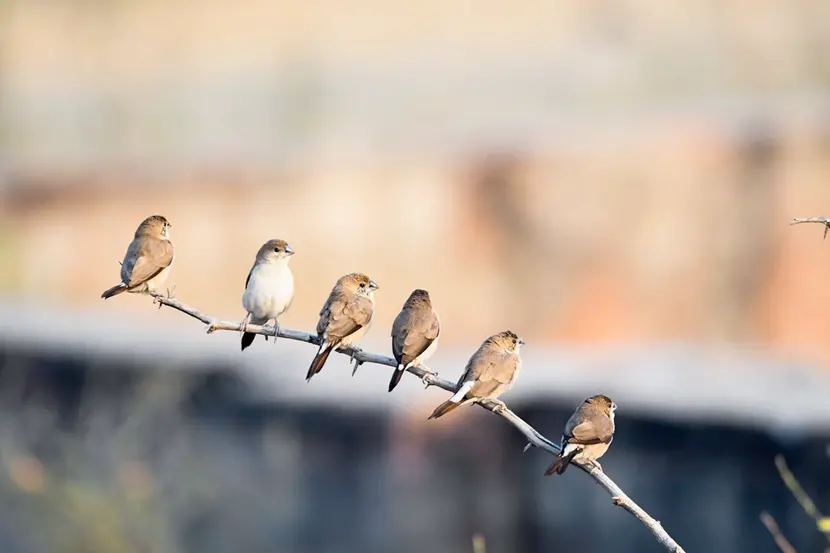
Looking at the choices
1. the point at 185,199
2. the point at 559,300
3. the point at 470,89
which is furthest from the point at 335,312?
the point at 470,89

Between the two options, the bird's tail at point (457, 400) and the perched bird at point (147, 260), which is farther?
the perched bird at point (147, 260)

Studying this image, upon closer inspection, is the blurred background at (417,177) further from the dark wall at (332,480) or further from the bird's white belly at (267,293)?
the bird's white belly at (267,293)

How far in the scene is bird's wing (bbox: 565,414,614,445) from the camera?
1.84 meters

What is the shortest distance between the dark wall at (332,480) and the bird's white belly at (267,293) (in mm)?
3358

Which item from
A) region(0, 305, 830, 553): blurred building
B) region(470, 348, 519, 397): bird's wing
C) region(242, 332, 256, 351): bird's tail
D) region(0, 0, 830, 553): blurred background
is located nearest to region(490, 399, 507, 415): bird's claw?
region(470, 348, 519, 397): bird's wing

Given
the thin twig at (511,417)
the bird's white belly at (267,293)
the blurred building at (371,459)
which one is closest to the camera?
the thin twig at (511,417)

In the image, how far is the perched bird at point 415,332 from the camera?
1.99m

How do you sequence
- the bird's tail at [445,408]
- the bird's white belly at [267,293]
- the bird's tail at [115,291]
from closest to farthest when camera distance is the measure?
1. the bird's tail at [445,408]
2. the bird's tail at [115,291]
3. the bird's white belly at [267,293]

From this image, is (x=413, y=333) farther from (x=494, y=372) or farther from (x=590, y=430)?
(x=590, y=430)

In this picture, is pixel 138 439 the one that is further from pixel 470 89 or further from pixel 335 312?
pixel 470 89

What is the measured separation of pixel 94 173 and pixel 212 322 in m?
17.7

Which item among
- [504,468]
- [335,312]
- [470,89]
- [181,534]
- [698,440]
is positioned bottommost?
[181,534]

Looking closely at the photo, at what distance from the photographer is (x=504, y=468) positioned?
6871mm

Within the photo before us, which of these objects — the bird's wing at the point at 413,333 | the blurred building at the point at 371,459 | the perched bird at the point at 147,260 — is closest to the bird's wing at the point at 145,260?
the perched bird at the point at 147,260
